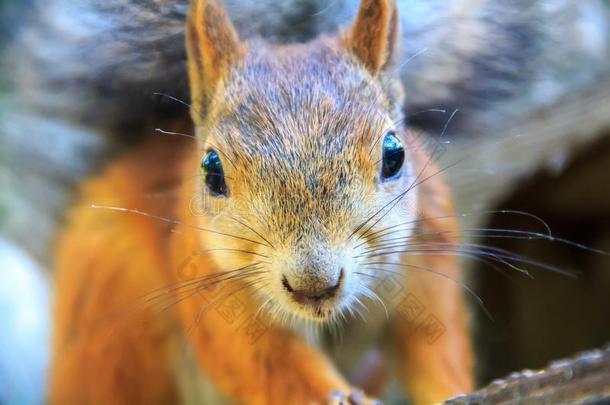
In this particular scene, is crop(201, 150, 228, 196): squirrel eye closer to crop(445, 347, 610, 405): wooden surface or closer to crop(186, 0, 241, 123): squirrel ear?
crop(186, 0, 241, 123): squirrel ear

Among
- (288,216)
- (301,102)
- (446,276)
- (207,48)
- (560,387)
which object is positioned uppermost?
(207,48)

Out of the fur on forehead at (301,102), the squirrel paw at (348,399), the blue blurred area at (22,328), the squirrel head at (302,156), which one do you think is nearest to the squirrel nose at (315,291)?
the squirrel head at (302,156)

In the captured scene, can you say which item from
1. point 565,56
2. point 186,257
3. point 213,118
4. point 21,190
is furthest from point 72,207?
point 565,56

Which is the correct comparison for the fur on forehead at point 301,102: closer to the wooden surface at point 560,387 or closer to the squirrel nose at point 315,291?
the squirrel nose at point 315,291

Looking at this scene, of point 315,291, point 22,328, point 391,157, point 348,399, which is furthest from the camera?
point 22,328

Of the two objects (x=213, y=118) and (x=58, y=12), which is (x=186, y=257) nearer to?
(x=213, y=118)

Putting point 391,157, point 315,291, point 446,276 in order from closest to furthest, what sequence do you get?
point 315,291
point 391,157
point 446,276

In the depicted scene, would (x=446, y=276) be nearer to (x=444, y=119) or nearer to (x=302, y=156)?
(x=444, y=119)

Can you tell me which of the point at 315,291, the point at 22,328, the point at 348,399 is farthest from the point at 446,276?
the point at 22,328
